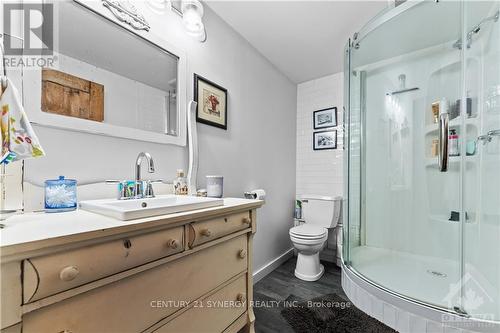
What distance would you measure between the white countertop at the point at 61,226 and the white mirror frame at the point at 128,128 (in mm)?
382

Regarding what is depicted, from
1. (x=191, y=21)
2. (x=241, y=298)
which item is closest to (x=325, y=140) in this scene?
(x=191, y=21)

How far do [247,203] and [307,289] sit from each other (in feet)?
4.15

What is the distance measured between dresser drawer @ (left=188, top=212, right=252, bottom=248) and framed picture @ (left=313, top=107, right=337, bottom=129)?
1.99m

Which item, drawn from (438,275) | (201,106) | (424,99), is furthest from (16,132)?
(424,99)

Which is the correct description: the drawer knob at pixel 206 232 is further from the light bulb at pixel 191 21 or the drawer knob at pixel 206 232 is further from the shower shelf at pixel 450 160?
the shower shelf at pixel 450 160

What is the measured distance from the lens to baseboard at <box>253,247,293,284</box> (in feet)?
7.12

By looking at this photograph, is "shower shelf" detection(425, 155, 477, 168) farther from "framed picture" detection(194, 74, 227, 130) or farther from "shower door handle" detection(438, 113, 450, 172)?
"framed picture" detection(194, 74, 227, 130)

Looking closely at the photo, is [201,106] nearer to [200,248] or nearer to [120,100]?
[120,100]

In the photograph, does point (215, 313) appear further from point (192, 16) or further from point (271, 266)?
point (192, 16)

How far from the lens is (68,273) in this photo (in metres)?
0.59

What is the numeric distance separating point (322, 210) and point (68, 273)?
2355mm

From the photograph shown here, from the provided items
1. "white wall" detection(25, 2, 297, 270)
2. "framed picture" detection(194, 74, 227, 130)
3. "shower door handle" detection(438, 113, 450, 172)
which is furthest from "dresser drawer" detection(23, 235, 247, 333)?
"shower door handle" detection(438, 113, 450, 172)

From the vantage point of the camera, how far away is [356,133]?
2336 millimetres

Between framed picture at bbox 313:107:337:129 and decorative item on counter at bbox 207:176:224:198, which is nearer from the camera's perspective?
decorative item on counter at bbox 207:176:224:198
